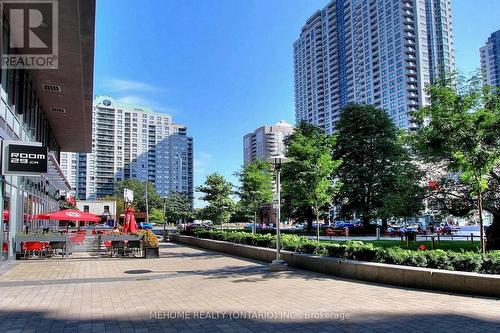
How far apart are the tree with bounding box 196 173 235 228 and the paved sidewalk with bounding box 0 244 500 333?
14.0 metres

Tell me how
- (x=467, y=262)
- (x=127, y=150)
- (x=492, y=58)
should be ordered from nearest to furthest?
(x=467, y=262), (x=492, y=58), (x=127, y=150)

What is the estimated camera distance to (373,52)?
13150 centimetres

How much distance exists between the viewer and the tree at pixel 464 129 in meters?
11.0

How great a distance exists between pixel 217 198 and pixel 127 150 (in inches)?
4012

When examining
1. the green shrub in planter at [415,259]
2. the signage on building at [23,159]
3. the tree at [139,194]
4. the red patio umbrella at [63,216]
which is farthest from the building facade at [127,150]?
the green shrub in planter at [415,259]

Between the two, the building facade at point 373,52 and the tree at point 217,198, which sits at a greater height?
the building facade at point 373,52

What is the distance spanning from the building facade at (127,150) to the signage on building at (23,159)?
9825cm

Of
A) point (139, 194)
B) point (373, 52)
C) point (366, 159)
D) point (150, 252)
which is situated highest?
point (373, 52)

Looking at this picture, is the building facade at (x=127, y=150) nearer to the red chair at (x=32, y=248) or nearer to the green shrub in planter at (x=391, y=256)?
the red chair at (x=32, y=248)

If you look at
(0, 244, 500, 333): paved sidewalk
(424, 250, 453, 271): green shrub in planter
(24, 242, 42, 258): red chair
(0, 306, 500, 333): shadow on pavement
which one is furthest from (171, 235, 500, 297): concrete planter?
(24, 242, 42, 258): red chair

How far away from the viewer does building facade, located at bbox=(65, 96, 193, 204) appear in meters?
116

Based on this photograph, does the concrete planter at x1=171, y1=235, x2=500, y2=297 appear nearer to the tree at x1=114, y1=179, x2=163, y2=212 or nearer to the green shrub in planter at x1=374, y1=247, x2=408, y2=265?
the green shrub in planter at x1=374, y1=247, x2=408, y2=265

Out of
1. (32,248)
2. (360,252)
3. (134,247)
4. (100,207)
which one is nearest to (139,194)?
(100,207)

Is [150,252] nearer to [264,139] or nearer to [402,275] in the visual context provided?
[402,275]
